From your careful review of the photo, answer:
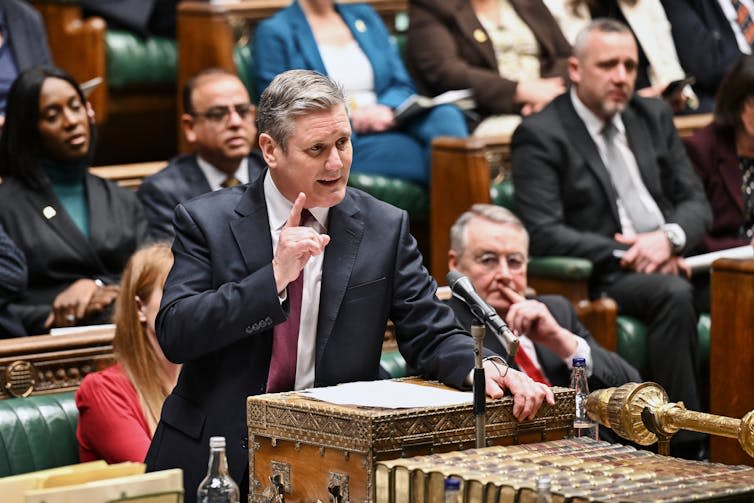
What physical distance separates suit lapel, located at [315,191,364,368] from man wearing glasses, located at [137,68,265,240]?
1.64 meters

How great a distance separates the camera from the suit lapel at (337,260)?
7.97 feet

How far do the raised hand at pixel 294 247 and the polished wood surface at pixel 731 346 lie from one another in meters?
1.74

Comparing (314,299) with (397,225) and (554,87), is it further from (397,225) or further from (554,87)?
(554,87)

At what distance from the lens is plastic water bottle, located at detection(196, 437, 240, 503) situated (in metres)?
2.01

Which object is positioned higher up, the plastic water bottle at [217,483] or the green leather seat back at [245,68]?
the green leather seat back at [245,68]

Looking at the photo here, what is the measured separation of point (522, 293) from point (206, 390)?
1174mm

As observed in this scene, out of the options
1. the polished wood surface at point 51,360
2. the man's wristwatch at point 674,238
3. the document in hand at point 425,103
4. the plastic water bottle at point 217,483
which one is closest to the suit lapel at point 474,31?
Result: the document in hand at point 425,103

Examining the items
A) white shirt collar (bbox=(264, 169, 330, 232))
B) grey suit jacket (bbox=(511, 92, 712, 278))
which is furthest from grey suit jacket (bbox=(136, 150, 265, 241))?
white shirt collar (bbox=(264, 169, 330, 232))

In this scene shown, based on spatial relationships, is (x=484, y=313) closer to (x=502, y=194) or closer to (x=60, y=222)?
(x=60, y=222)

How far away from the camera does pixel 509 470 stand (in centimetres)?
207

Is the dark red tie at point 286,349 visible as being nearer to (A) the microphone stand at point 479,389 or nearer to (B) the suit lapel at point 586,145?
(A) the microphone stand at point 479,389

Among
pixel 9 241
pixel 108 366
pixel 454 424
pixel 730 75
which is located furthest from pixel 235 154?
pixel 454 424

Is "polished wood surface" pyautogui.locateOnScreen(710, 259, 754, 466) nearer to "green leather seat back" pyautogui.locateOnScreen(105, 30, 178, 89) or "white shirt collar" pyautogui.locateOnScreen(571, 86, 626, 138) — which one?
"white shirt collar" pyautogui.locateOnScreen(571, 86, 626, 138)

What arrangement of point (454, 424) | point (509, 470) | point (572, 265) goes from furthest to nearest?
point (572, 265) < point (454, 424) < point (509, 470)
